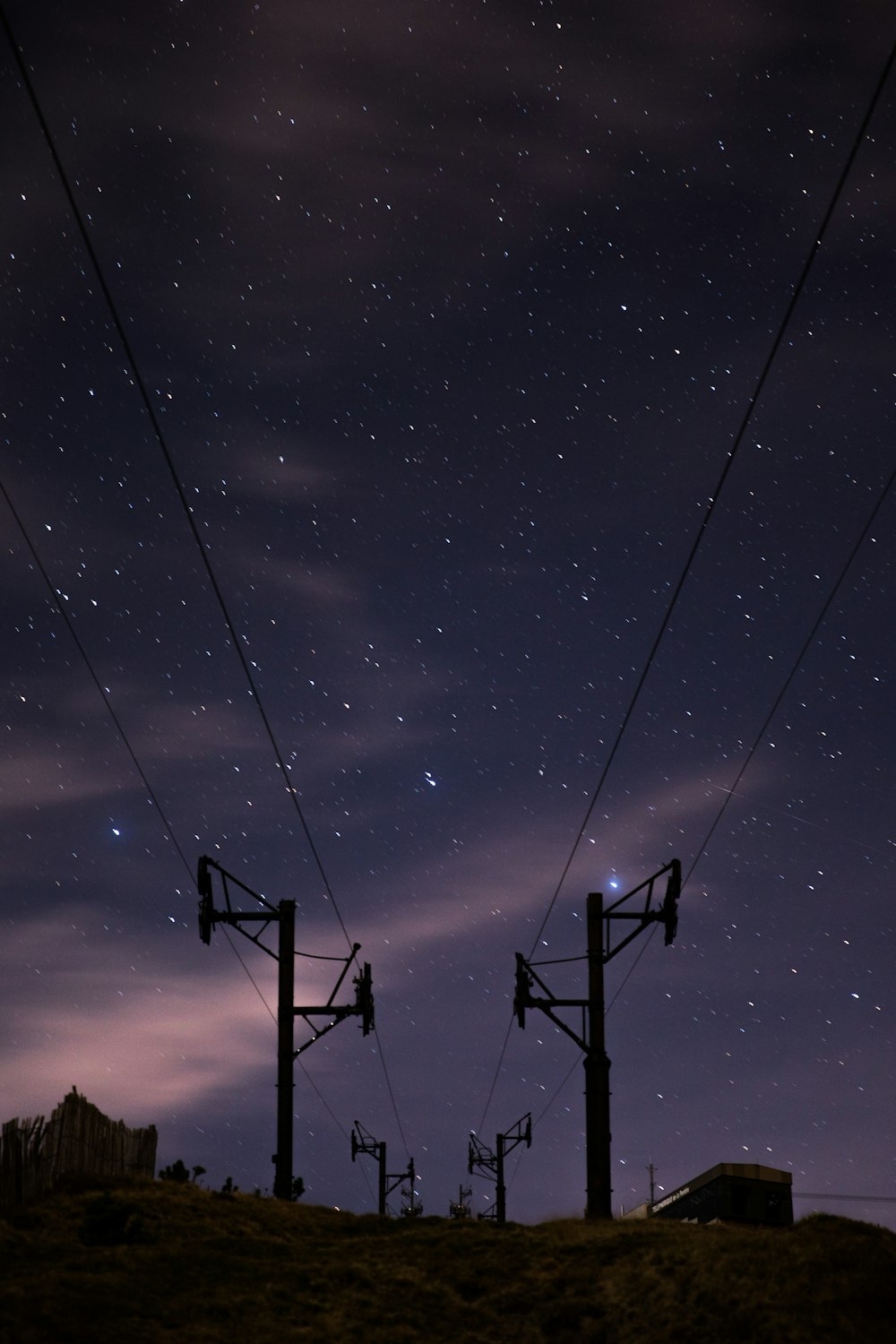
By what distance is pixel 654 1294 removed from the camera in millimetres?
19281

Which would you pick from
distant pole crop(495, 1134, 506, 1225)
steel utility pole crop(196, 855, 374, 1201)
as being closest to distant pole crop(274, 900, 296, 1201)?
steel utility pole crop(196, 855, 374, 1201)

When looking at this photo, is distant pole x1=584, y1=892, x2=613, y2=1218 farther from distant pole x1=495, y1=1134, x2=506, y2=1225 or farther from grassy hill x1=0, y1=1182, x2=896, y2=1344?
distant pole x1=495, y1=1134, x2=506, y2=1225

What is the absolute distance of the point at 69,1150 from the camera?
85.7 feet

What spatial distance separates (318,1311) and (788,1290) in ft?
21.1

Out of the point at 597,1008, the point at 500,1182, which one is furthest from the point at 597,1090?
the point at 500,1182

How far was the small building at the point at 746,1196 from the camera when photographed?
41875 millimetres

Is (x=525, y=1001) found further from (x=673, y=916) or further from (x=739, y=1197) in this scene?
(x=739, y=1197)

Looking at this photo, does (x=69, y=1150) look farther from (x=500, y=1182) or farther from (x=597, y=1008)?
(x=500, y=1182)

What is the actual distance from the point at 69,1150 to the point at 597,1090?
37.7 feet

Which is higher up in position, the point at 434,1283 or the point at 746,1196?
the point at 746,1196

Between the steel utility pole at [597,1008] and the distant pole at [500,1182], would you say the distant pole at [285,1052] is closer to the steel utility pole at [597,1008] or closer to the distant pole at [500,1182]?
the steel utility pole at [597,1008]

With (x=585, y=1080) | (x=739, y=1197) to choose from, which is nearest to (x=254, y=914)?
(x=585, y=1080)

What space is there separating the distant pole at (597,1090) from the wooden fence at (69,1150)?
9.66 m

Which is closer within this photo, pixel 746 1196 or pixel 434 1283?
pixel 434 1283
